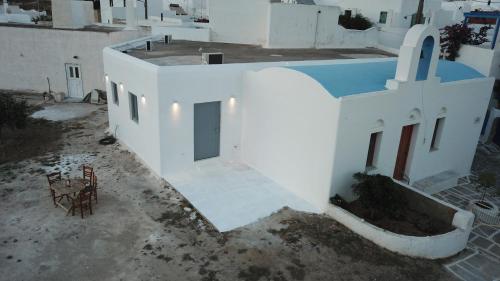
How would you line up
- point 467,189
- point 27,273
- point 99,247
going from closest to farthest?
1. point 27,273
2. point 99,247
3. point 467,189

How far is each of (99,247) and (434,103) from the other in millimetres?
11673

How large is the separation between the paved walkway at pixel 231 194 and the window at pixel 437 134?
6230 mm

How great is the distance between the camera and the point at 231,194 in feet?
40.1

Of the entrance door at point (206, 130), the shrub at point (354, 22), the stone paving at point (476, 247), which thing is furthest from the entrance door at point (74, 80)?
the stone paving at point (476, 247)

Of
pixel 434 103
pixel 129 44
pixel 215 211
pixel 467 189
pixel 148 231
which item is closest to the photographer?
pixel 148 231

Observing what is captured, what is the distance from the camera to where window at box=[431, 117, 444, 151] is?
564 inches

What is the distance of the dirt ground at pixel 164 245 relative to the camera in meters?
8.67

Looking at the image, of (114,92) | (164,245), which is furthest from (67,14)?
(164,245)

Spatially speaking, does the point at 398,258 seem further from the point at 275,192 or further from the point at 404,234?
the point at 275,192

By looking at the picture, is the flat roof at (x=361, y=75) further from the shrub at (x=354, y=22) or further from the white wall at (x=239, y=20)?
the shrub at (x=354, y=22)

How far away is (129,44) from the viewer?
1772cm

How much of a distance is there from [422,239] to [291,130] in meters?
4.95

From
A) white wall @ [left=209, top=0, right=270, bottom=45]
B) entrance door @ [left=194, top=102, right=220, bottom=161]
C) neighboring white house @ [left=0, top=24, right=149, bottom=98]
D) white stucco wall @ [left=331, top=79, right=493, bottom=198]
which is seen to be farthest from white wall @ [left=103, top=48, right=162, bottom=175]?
white wall @ [left=209, top=0, right=270, bottom=45]

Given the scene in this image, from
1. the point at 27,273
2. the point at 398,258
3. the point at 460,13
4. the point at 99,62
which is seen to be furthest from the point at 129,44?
the point at 460,13
